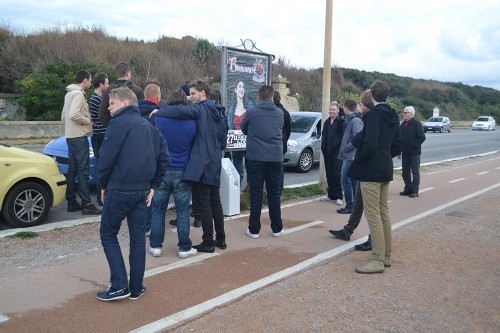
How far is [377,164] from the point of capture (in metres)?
5.80

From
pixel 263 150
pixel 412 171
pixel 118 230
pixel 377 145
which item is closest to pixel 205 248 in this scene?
pixel 263 150

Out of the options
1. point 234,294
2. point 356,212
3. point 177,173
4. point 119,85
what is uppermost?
point 119,85

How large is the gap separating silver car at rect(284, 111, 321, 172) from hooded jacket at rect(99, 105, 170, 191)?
9.49 meters

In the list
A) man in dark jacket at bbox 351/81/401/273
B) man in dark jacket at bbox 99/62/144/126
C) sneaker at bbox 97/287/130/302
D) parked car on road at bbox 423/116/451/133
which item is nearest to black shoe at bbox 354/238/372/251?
man in dark jacket at bbox 351/81/401/273

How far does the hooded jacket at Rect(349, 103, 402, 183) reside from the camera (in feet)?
19.0

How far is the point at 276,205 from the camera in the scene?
23.0ft

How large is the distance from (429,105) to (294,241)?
66752mm

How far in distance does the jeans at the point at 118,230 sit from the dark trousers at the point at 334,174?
18.5 ft

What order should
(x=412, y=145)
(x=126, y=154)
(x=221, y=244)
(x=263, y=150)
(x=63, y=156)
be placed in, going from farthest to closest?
(x=412, y=145) < (x=63, y=156) < (x=263, y=150) < (x=221, y=244) < (x=126, y=154)

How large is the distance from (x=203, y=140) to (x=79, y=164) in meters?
2.87

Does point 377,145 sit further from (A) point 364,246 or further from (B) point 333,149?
(B) point 333,149

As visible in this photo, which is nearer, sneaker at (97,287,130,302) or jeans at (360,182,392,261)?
sneaker at (97,287,130,302)

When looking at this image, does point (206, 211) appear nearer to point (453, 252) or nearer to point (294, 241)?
point (294, 241)

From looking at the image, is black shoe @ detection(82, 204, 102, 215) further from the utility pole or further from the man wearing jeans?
the utility pole
